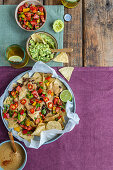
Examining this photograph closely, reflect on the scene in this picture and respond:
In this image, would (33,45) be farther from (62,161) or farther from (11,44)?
(62,161)

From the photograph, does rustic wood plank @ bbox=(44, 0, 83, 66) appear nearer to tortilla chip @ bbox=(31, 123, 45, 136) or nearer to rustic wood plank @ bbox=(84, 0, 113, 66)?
rustic wood plank @ bbox=(84, 0, 113, 66)

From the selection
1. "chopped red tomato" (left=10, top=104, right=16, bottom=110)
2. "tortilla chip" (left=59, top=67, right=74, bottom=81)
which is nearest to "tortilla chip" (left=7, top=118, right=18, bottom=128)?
"chopped red tomato" (left=10, top=104, right=16, bottom=110)

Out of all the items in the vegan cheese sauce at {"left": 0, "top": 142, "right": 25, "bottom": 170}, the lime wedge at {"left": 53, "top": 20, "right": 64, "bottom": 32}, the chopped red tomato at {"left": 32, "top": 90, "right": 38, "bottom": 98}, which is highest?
the lime wedge at {"left": 53, "top": 20, "right": 64, "bottom": 32}

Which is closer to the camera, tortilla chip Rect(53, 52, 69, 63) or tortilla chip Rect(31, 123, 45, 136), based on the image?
tortilla chip Rect(31, 123, 45, 136)

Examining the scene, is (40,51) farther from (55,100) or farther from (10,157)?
(10,157)

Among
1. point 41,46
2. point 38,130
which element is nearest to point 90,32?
point 41,46

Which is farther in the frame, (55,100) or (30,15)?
(30,15)

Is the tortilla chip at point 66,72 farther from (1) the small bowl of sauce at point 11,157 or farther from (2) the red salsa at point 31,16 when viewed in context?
(1) the small bowl of sauce at point 11,157
